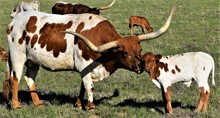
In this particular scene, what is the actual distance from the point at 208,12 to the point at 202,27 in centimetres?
851

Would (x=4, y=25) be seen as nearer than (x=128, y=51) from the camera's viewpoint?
No

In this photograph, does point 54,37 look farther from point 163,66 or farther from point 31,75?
point 163,66

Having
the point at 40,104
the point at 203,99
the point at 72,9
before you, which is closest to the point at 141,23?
the point at 72,9

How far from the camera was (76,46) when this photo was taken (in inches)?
356

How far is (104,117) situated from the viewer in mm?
8859

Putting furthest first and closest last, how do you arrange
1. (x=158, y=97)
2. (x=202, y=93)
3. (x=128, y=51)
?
(x=158, y=97)
(x=202, y=93)
(x=128, y=51)

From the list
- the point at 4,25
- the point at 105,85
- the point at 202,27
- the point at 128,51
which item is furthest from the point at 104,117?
the point at 4,25

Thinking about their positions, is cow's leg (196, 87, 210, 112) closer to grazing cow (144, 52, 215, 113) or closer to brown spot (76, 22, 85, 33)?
grazing cow (144, 52, 215, 113)

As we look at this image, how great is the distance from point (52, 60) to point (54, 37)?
0.43 meters

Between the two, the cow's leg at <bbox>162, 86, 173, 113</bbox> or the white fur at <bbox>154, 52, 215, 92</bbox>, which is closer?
the cow's leg at <bbox>162, 86, 173, 113</bbox>

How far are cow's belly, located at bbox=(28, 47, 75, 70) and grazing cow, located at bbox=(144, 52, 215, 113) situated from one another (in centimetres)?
141

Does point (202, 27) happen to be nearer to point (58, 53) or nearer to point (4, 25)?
point (4, 25)

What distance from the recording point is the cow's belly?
919cm

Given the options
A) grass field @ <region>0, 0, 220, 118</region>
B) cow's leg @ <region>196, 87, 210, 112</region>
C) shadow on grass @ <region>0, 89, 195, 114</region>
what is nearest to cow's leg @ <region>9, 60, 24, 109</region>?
grass field @ <region>0, 0, 220, 118</region>
